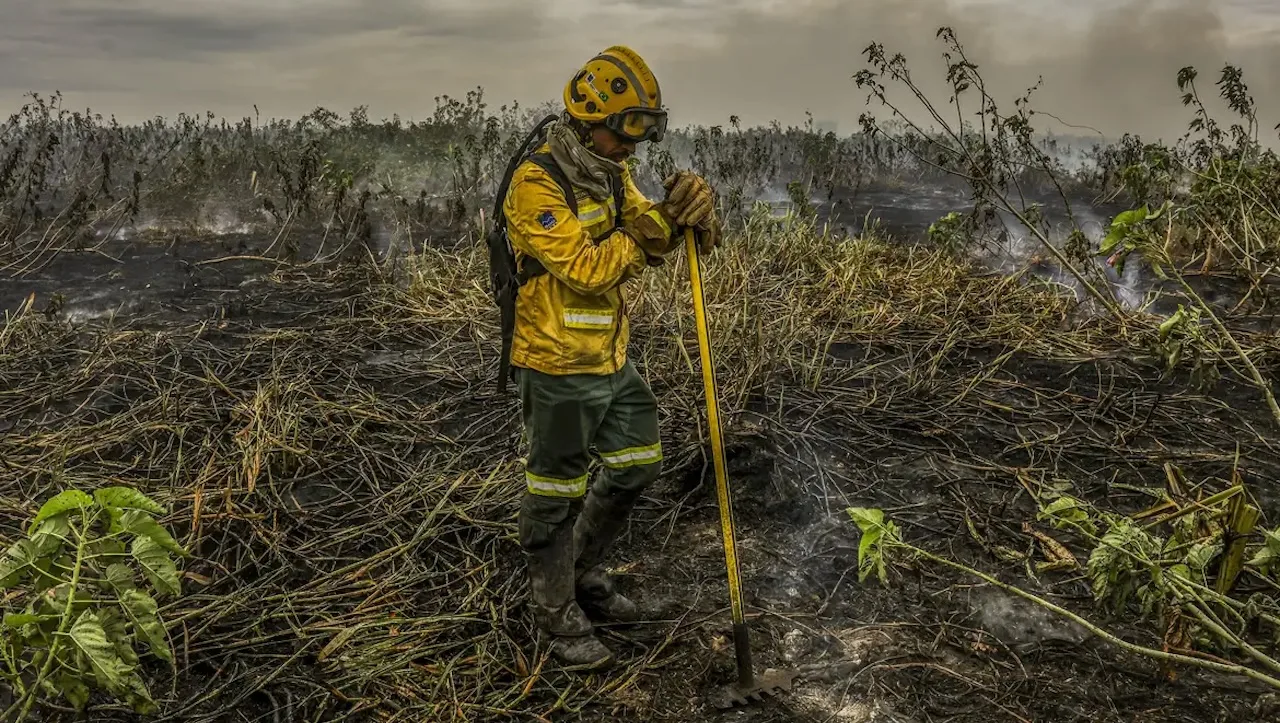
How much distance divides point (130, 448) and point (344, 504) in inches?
50.8

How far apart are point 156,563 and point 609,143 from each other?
181cm

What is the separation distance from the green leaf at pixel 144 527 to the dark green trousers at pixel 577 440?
3.73ft

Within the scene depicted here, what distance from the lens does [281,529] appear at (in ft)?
12.8

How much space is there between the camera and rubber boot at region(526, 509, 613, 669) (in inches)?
126

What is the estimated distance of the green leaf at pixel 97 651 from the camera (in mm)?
2154

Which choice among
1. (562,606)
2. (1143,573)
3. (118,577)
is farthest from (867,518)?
(118,577)

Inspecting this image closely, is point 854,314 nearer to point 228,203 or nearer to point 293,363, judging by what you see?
point 293,363

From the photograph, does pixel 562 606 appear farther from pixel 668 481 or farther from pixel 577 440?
pixel 668 481

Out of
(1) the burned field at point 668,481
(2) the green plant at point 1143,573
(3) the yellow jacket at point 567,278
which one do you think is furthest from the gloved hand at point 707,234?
(1) the burned field at point 668,481

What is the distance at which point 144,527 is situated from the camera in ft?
7.46

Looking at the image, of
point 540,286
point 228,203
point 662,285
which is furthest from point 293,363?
point 228,203

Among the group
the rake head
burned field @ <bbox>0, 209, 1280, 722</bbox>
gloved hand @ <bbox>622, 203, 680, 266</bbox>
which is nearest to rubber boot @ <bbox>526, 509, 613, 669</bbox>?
burned field @ <bbox>0, 209, 1280, 722</bbox>

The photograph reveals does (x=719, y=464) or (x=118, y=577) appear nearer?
(x=118, y=577)

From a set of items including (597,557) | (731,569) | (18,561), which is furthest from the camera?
(597,557)
